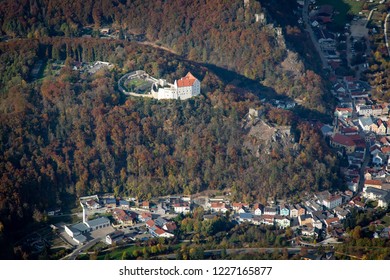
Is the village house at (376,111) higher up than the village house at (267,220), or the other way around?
the village house at (376,111)

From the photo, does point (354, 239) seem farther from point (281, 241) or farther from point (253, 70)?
point (253, 70)

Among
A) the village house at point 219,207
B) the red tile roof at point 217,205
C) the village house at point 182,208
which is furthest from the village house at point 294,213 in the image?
the village house at point 182,208

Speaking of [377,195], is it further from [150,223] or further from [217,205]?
[150,223]

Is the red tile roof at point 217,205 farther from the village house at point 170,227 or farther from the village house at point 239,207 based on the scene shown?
the village house at point 170,227

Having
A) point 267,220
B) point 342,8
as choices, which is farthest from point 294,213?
point 342,8

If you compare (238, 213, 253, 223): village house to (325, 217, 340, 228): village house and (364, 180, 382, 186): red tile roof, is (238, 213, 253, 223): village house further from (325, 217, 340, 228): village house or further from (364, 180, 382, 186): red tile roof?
(364, 180, 382, 186): red tile roof

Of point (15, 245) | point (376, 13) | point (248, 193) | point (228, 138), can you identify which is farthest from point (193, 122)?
point (376, 13)

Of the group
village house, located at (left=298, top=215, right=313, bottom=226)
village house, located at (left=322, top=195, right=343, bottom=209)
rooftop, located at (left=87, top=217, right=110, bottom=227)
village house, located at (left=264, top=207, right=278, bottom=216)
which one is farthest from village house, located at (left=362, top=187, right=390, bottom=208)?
rooftop, located at (left=87, top=217, right=110, bottom=227)
